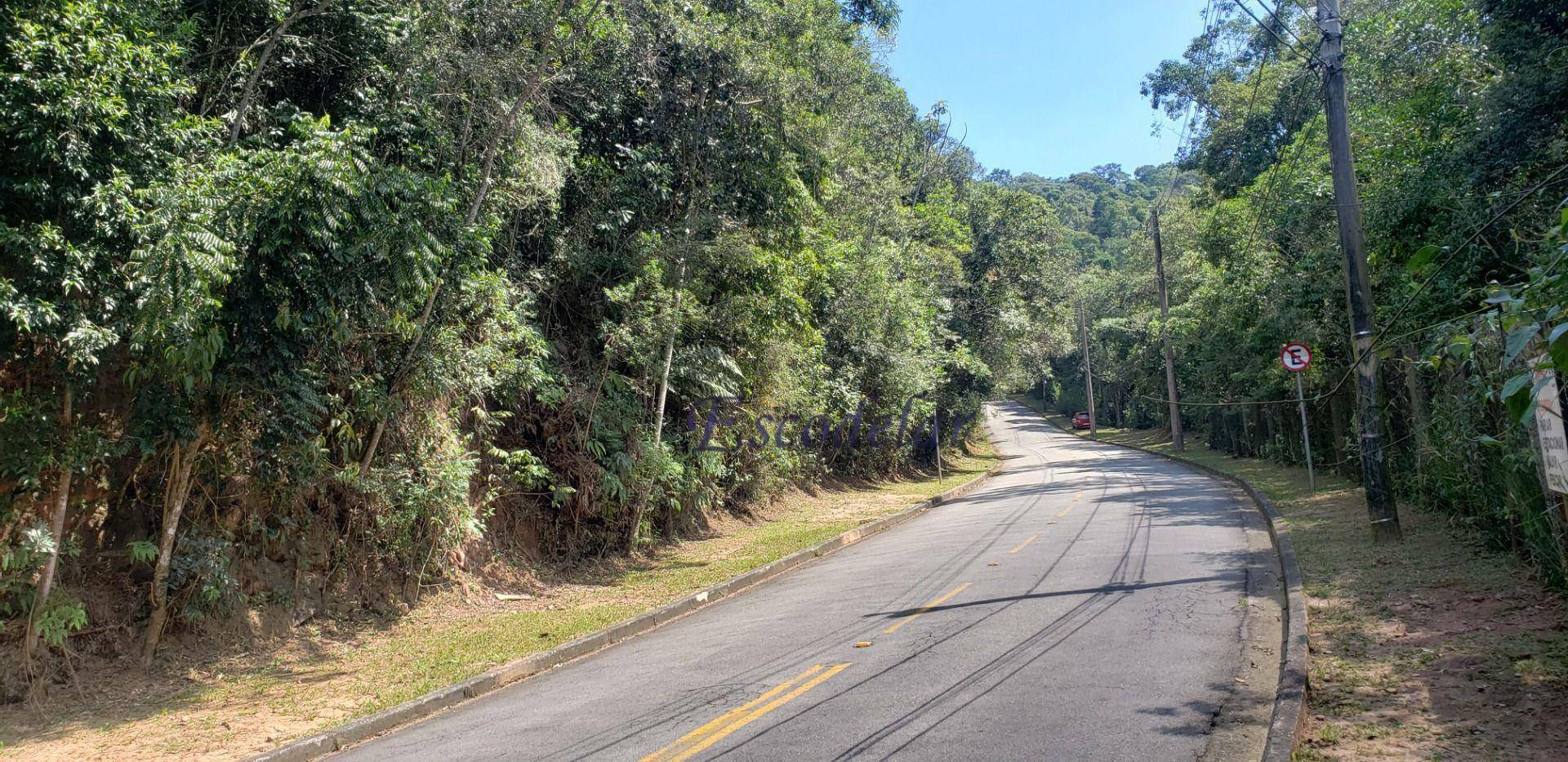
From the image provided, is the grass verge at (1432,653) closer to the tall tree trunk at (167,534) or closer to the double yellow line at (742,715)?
the double yellow line at (742,715)

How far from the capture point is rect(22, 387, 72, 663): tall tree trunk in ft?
24.5

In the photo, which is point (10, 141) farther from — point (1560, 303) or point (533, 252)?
point (1560, 303)

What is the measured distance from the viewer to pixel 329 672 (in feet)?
29.4

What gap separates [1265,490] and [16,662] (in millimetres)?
20559

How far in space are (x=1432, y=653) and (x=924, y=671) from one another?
360cm

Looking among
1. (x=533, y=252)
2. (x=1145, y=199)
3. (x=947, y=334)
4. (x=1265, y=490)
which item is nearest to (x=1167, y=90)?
(x=947, y=334)

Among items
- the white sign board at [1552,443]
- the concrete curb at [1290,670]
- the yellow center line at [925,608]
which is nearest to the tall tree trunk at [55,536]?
the yellow center line at [925,608]

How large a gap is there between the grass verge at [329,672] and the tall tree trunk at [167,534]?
13.4 inches

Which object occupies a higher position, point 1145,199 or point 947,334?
point 1145,199

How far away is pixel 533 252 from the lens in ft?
47.9

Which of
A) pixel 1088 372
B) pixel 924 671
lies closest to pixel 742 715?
pixel 924 671

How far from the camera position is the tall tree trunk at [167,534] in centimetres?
841

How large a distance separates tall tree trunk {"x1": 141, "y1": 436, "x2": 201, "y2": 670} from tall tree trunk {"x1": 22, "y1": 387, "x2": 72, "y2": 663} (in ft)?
2.61

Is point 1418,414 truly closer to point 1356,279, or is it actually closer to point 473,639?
point 1356,279
